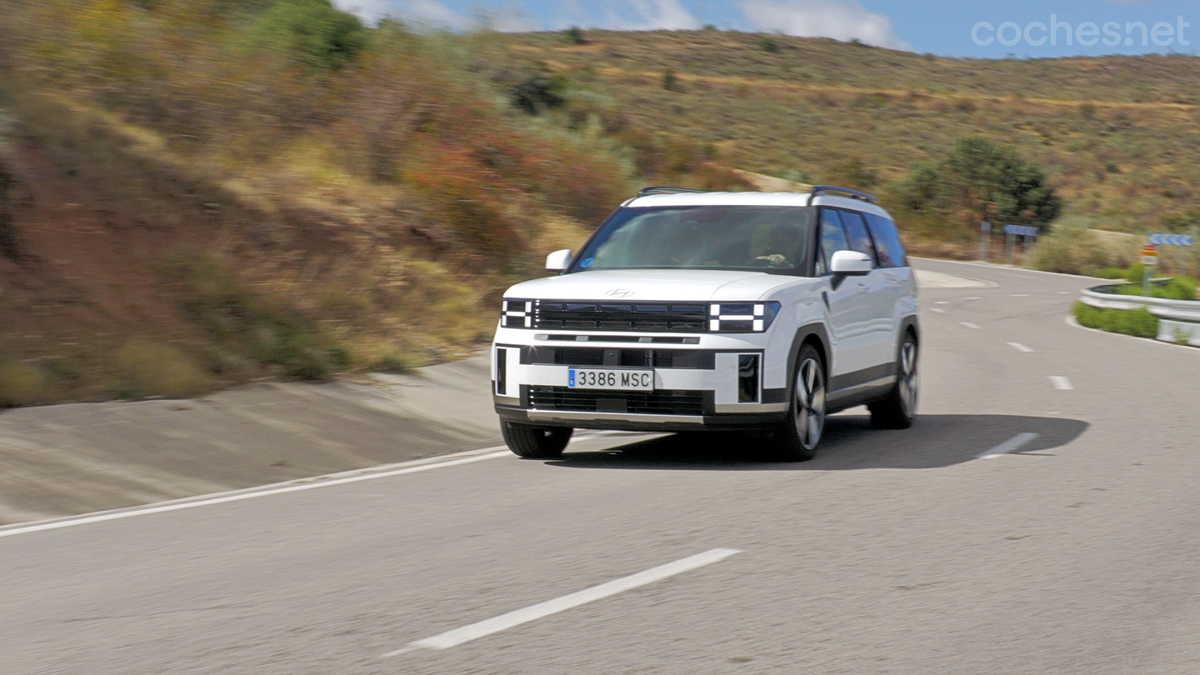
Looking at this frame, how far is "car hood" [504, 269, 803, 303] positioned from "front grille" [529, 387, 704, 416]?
595 mm

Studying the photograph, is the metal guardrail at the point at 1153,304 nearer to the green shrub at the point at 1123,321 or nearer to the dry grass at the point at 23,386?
the green shrub at the point at 1123,321

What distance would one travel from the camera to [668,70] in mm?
107312

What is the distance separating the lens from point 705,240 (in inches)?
400

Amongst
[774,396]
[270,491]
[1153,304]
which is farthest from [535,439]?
[1153,304]

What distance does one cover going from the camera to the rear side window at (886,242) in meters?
11.7

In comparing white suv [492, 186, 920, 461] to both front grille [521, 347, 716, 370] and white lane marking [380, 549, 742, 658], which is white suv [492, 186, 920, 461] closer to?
front grille [521, 347, 716, 370]

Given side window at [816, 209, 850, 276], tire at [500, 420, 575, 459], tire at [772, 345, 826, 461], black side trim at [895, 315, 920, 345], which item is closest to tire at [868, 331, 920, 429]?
black side trim at [895, 315, 920, 345]

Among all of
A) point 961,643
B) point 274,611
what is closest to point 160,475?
point 274,611

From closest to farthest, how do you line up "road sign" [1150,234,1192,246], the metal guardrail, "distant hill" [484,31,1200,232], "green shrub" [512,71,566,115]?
1. the metal guardrail
2. "road sign" [1150,234,1192,246]
3. "green shrub" [512,71,566,115]
4. "distant hill" [484,31,1200,232]

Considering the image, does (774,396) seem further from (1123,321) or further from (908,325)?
(1123,321)

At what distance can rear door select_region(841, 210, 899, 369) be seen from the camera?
10945 millimetres

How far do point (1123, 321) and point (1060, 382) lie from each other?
12.0m

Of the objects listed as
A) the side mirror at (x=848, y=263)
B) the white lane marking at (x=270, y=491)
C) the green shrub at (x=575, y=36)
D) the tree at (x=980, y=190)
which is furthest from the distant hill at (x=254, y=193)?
the green shrub at (x=575, y=36)

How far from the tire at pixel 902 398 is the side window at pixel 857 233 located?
3.16ft
